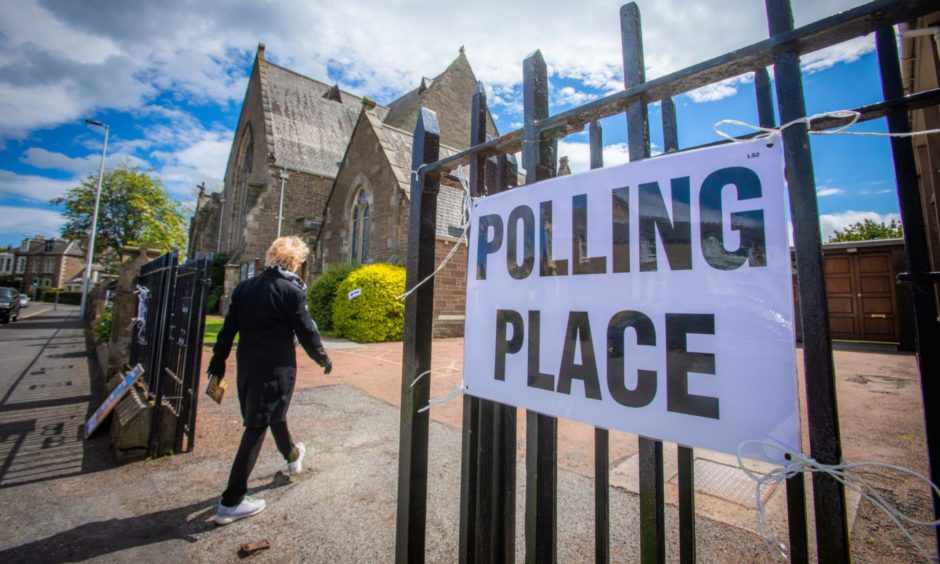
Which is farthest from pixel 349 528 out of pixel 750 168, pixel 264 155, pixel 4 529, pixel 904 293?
pixel 264 155

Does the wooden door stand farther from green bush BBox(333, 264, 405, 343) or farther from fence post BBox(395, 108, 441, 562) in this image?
fence post BBox(395, 108, 441, 562)

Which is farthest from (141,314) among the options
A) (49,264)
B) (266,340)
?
(49,264)

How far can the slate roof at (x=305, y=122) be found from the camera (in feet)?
76.4

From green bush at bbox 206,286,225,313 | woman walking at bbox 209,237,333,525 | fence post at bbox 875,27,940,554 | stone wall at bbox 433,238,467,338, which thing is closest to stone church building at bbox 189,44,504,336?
stone wall at bbox 433,238,467,338

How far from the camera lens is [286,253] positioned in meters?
3.16

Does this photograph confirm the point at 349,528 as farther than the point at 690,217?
Yes

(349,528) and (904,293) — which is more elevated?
(904,293)

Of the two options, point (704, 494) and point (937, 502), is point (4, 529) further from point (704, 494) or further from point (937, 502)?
point (704, 494)

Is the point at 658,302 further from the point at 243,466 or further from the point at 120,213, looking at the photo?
the point at 120,213

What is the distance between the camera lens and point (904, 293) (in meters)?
10.5

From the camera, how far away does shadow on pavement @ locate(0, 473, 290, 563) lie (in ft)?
7.48

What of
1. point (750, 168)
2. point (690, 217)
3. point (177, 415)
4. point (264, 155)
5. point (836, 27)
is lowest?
point (177, 415)

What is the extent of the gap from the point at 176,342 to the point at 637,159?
15.1ft

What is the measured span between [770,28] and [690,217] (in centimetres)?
54
